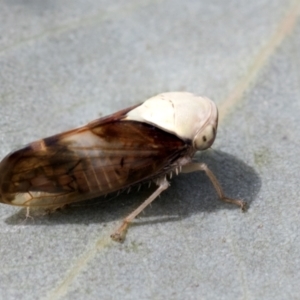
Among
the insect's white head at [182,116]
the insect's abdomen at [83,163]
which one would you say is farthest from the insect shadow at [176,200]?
the insect's white head at [182,116]

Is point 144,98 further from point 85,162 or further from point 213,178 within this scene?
point 85,162

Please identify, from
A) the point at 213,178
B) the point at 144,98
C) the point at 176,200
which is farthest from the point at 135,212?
the point at 144,98

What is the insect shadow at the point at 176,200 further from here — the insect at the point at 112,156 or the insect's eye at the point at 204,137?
the insect's eye at the point at 204,137

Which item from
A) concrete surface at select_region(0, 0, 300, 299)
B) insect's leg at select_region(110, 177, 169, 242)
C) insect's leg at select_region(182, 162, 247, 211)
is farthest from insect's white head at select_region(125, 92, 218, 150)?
concrete surface at select_region(0, 0, 300, 299)

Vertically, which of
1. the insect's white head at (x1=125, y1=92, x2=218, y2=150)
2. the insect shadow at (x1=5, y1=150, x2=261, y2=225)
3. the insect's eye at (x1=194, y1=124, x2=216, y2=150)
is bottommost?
the insect shadow at (x1=5, y1=150, x2=261, y2=225)

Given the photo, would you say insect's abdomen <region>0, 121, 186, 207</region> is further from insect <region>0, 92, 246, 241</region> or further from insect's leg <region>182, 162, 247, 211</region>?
insect's leg <region>182, 162, 247, 211</region>

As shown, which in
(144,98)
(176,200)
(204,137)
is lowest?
(176,200)
